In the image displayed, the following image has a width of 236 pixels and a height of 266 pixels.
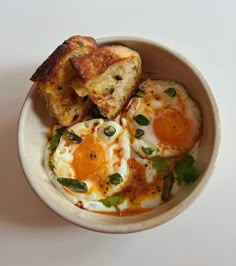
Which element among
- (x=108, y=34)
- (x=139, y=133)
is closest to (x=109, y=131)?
(x=139, y=133)

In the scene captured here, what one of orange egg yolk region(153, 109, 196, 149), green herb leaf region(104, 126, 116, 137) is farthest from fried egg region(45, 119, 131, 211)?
orange egg yolk region(153, 109, 196, 149)

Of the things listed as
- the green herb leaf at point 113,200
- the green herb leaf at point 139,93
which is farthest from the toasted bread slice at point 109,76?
the green herb leaf at point 113,200

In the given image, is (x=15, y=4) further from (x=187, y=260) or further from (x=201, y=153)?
(x=187, y=260)

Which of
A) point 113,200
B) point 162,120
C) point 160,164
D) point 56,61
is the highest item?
point 56,61

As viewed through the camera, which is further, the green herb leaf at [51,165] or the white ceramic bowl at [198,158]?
the green herb leaf at [51,165]

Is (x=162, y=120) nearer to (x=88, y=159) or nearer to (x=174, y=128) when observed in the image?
(x=174, y=128)

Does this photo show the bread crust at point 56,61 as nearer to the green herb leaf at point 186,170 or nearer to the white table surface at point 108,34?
the white table surface at point 108,34
